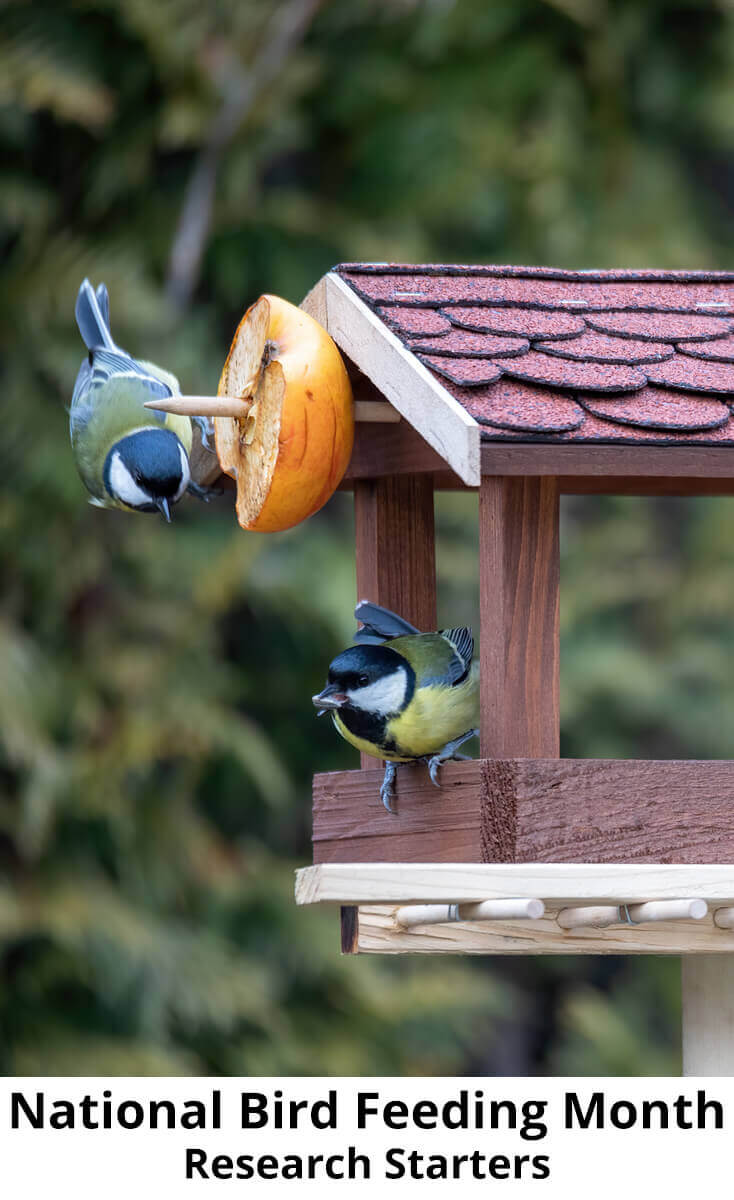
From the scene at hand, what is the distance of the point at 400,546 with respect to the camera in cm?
227

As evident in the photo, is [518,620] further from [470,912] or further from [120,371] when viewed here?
[120,371]

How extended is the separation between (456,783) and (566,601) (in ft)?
9.55

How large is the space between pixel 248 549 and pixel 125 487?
72.3 inches

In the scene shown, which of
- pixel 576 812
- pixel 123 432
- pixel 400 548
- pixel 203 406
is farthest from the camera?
pixel 123 432

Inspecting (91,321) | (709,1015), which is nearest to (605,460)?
(709,1015)

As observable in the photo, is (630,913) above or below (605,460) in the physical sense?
below

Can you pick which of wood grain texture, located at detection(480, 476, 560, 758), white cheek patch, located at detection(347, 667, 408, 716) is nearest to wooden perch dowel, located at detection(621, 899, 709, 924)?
wood grain texture, located at detection(480, 476, 560, 758)

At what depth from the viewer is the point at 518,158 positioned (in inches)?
189

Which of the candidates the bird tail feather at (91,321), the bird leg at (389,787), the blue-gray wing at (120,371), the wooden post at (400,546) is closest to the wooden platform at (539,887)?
the bird leg at (389,787)

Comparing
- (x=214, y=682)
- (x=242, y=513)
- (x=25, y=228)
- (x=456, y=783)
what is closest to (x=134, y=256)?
(x=25, y=228)

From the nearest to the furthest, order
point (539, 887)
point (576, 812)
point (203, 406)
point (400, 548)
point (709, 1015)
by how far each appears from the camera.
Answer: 1. point (539, 887)
2. point (576, 812)
3. point (203, 406)
4. point (709, 1015)
5. point (400, 548)

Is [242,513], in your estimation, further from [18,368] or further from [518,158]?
[518,158]

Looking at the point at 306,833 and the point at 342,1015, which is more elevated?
the point at 306,833

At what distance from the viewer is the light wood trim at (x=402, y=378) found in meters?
1.67
